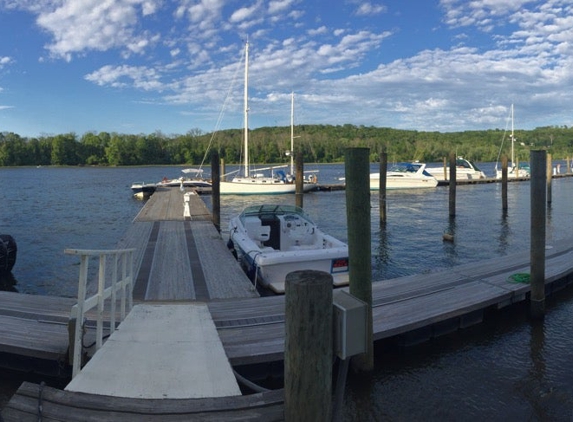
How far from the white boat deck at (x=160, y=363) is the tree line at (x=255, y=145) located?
306 feet

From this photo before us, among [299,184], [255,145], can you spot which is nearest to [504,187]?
[299,184]

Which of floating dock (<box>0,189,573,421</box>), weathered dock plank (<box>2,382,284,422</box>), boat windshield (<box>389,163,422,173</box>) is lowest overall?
floating dock (<box>0,189,573,421</box>)

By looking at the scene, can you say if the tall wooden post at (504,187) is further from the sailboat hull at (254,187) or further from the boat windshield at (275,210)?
the boat windshield at (275,210)

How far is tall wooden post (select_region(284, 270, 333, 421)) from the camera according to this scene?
10.3 feet

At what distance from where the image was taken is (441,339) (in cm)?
800

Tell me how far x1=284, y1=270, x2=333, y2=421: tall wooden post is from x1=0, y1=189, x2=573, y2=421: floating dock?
462mm

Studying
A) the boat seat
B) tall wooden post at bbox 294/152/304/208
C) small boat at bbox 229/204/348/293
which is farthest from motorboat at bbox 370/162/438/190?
the boat seat

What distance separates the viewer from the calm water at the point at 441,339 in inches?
239

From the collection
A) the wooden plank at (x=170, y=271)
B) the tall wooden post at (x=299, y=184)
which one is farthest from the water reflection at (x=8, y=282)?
the tall wooden post at (x=299, y=184)

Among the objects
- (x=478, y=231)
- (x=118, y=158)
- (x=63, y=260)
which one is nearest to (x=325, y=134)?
(x=118, y=158)

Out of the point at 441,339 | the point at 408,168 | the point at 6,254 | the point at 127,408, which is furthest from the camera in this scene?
the point at 408,168

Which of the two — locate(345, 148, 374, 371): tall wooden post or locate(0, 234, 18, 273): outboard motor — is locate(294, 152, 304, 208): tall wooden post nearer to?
locate(0, 234, 18, 273): outboard motor

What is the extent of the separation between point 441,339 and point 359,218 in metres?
3.42

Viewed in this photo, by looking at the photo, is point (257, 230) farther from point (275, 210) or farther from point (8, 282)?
point (8, 282)
